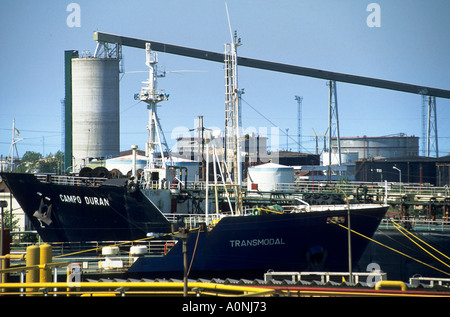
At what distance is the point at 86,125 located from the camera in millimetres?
71875

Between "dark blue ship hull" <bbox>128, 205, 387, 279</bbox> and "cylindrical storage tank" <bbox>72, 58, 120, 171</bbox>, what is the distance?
4298cm

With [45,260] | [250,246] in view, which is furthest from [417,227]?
[45,260]

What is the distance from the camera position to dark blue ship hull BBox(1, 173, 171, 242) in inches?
1341

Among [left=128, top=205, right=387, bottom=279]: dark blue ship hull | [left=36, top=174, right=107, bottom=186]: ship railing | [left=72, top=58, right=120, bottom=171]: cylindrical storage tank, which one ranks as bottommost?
[left=128, top=205, right=387, bottom=279]: dark blue ship hull

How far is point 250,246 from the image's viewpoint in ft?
101

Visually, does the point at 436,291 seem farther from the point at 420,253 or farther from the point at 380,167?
the point at 380,167

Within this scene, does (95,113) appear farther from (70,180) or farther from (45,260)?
(45,260)

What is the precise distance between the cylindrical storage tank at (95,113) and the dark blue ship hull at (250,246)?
4298cm

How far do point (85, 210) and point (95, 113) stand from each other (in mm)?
39289

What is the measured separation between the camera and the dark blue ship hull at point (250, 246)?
30578 mm

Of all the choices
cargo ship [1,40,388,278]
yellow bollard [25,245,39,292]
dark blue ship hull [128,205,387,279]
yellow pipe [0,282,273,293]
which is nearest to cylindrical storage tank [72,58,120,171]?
cargo ship [1,40,388,278]

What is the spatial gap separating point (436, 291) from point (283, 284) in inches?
167

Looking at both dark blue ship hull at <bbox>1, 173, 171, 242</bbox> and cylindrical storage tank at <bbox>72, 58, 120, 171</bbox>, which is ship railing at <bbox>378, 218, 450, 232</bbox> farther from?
cylindrical storage tank at <bbox>72, 58, 120, 171</bbox>
